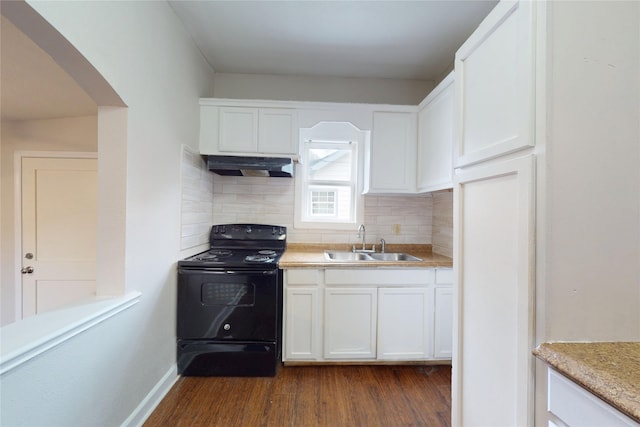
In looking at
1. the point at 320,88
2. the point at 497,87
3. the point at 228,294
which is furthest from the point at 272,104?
the point at 497,87

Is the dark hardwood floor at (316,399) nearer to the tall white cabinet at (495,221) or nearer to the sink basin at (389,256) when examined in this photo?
the tall white cabinet at (495,221)

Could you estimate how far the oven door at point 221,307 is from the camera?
2.04m

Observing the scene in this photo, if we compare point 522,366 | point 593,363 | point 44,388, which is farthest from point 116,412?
point 593,363

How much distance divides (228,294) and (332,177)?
1.60 meters

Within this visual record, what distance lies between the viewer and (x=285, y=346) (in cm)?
212

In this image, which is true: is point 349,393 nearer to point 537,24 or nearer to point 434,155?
point 434,155

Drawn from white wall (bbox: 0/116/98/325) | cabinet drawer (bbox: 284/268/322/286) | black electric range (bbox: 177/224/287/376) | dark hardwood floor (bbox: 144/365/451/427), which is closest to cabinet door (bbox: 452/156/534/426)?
dark hardwood floor (bbox: 144/365/451/427)

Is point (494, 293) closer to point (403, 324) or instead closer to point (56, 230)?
point (403, 324)

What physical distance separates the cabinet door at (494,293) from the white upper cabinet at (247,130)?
1.67 m

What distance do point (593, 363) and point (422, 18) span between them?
222 centimetres

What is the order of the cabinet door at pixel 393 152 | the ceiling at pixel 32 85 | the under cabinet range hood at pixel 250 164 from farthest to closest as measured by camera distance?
the cabinet door at pixel 393 152 < the under cabinet range hood at pixel 250 164 < the ceiling at pixel 32 85

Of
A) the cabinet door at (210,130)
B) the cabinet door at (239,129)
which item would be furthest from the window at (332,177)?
the cabinet door at (210,130)

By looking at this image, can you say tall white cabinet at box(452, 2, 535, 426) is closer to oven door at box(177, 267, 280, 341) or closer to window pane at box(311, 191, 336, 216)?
oven door at box(177, 267, 280, 341)

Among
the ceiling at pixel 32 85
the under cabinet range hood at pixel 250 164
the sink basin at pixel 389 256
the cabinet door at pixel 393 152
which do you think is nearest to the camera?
the ceiling at pixel 32 85
